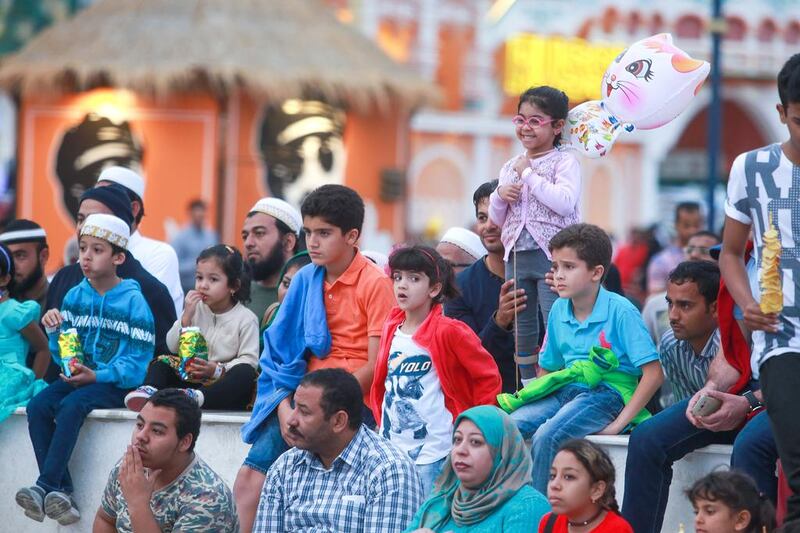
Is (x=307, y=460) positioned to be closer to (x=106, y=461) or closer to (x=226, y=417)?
(x=226, y=417)

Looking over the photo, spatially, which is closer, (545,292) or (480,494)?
(480,494)

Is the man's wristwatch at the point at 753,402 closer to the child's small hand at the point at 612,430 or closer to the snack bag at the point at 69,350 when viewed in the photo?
the child's small hand at the point at 612,430

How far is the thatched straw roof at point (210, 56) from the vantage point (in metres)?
18.0

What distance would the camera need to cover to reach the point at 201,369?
25.3 ft

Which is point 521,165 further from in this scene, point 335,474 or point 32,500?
point 32,500

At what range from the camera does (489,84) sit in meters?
30.2

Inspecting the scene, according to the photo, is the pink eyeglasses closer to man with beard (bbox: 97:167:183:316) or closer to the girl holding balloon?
the girl holding balloon

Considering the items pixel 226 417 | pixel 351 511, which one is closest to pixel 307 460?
pixel 351 511

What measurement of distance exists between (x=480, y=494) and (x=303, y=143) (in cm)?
1383

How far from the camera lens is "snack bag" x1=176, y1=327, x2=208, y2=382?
304 inches

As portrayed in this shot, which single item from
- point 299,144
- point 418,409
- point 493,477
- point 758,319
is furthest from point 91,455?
point 299,144

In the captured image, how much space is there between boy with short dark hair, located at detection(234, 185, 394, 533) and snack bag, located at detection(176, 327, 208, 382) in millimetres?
640

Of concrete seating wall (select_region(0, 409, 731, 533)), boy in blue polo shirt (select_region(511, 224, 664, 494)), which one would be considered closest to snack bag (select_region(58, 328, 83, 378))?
concrete seating wall (select_region(0, 409, 731, 533))

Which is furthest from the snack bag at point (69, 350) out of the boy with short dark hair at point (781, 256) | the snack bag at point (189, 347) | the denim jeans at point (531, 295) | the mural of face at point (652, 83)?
the boy with short dark hair at point (781, 256)
